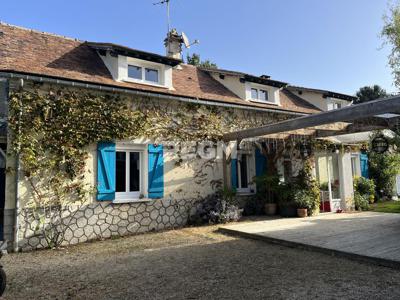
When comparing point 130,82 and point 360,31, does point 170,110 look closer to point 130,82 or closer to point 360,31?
point 130,82

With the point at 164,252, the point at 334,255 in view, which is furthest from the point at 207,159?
the point at 334,255

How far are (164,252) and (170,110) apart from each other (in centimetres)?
480

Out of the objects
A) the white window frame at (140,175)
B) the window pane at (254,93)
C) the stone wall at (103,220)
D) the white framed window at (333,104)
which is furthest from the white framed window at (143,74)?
the white framed window at (333,104)

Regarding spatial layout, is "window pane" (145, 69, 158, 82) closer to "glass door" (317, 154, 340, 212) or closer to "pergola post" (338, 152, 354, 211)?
"glass door" (317, 154, 340, 212)

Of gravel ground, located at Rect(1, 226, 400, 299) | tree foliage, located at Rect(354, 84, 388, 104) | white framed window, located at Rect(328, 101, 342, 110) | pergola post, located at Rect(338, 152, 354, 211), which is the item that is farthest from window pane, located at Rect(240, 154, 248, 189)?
tree foliage, located at Rect(354, 84, 388, 104)

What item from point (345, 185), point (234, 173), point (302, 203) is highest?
point (234, 173)

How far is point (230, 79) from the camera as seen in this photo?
42.7 feet

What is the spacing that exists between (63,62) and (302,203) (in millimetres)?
9081

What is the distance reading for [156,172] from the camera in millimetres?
9328

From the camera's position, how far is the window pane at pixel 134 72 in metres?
10.2

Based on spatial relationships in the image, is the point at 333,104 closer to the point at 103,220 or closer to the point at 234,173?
the point at 234,173

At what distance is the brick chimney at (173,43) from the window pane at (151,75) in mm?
3718

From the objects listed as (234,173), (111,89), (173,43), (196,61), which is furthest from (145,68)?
(196,61)

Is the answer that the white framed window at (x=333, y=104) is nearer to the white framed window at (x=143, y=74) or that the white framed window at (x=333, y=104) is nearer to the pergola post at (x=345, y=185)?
the pergola post at (x=345, y=185)
